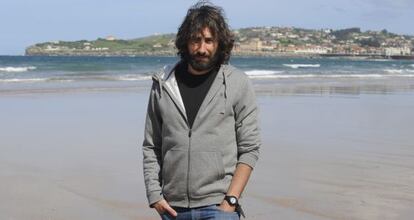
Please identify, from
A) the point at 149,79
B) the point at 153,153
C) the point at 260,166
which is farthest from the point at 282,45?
the point at 153,153

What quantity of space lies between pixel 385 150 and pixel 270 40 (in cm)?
Answer: 16518

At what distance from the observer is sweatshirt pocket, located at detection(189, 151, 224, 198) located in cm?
274

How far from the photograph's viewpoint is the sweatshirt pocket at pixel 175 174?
109 inches

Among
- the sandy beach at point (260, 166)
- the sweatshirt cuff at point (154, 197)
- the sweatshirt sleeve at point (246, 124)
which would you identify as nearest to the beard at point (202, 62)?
the sweatshirt sleeve at point (246, 124)

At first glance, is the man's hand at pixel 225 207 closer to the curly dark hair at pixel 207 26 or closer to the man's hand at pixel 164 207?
the man's hand at pixel 164 207

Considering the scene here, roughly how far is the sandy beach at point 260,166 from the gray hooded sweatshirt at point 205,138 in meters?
2.91

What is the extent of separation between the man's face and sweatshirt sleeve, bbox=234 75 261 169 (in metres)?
0.17

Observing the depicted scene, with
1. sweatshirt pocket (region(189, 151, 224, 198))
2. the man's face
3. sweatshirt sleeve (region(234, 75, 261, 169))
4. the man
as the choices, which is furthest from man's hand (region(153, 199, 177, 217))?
the man's face

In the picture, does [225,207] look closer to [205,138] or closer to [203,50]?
[205,138]

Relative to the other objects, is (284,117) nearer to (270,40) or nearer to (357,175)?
(357,175)

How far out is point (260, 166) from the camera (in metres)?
7.95

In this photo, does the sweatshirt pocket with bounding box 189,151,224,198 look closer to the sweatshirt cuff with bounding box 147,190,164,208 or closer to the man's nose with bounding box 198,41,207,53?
the sweatshirt cuff with bounding box 147,190,164,208

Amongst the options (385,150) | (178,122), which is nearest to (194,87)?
(178,122)

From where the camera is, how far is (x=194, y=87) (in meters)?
2.80
